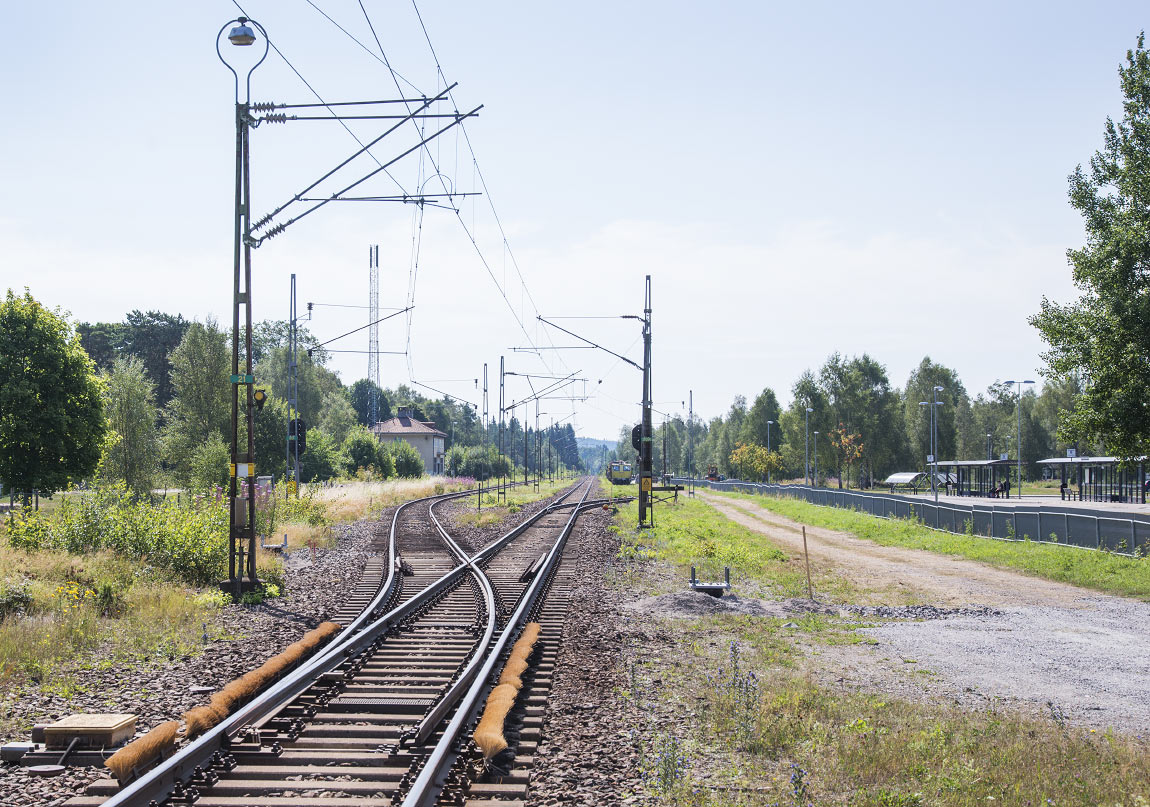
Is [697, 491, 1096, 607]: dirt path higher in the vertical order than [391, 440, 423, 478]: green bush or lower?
lower

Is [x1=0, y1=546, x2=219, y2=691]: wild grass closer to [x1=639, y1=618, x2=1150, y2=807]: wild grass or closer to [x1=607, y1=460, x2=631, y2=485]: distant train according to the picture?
[x1=639, y1=618, x2=1150, y2=807]: wild grass

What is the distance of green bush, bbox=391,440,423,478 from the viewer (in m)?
82.5

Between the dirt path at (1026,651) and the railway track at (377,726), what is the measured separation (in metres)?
4.44

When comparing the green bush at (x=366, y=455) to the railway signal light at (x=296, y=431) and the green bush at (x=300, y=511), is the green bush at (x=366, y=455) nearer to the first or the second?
the railway signal light at (x=296, y=431)

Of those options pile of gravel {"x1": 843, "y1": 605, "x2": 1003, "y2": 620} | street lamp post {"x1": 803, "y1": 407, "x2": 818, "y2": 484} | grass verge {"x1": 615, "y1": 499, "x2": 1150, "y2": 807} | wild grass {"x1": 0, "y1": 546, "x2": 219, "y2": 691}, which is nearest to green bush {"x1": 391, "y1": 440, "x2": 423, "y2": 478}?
street lamp post {"x1": 803, "y1": 407, "x2": 818, "y2": 484}

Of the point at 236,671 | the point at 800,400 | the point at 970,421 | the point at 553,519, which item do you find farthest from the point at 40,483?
the point at 970,421

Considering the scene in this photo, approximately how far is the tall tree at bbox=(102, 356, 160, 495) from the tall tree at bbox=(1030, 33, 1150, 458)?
45780 mm

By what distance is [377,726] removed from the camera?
750cm

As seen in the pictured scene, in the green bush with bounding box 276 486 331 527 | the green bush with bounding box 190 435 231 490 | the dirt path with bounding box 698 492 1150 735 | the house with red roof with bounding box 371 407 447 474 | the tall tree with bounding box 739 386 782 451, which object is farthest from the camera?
the tall tree with bounding box 739 386 782 451

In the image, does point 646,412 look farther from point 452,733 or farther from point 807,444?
point 807,444

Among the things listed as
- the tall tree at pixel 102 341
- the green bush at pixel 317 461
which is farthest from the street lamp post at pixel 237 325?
the tall tree at pixel 102 341

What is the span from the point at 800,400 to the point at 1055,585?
86.6 meters

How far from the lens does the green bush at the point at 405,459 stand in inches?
3248

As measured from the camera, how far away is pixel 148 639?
11.1m
